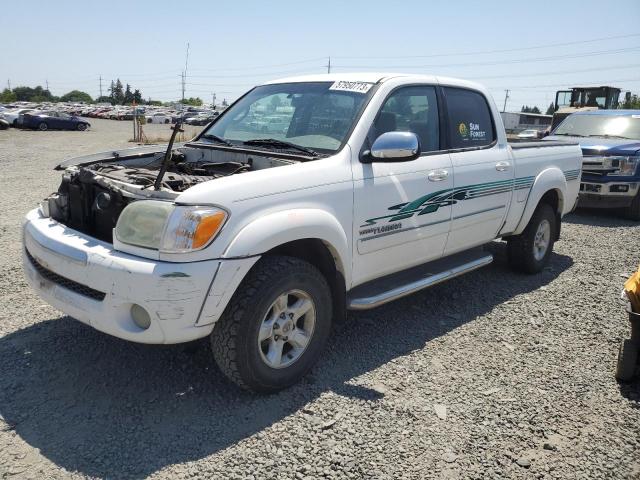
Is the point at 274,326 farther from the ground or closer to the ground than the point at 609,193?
closer to the ground

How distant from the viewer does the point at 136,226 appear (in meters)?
2.95

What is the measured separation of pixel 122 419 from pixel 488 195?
11.3ft

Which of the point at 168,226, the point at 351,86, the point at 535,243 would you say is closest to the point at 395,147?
the point at 351,86

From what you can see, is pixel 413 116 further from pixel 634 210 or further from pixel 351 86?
pixel 634 210

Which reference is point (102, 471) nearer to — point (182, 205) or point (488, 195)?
point (182, 205)

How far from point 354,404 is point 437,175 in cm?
190

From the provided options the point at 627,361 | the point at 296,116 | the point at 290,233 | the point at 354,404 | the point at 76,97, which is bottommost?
the point at 354,404

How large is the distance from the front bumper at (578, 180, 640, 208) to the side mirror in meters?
6.79

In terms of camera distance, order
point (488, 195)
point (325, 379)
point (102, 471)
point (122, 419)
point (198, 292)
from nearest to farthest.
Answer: point (102, 471)
point (198, 292)
point (122, 419)
point (325, 379)
point (488, 195)

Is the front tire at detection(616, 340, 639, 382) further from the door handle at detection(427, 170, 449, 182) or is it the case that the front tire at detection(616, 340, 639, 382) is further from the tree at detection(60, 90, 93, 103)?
the tree at detection(60, 90, 93, 103)

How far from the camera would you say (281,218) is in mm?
3104

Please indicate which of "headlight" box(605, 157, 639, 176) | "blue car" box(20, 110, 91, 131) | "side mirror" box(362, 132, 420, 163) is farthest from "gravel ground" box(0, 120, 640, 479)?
"blue car" box(20, 110, 91, 131)

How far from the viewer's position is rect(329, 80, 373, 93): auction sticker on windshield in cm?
398

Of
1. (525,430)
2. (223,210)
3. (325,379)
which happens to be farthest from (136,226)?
(525,430)
